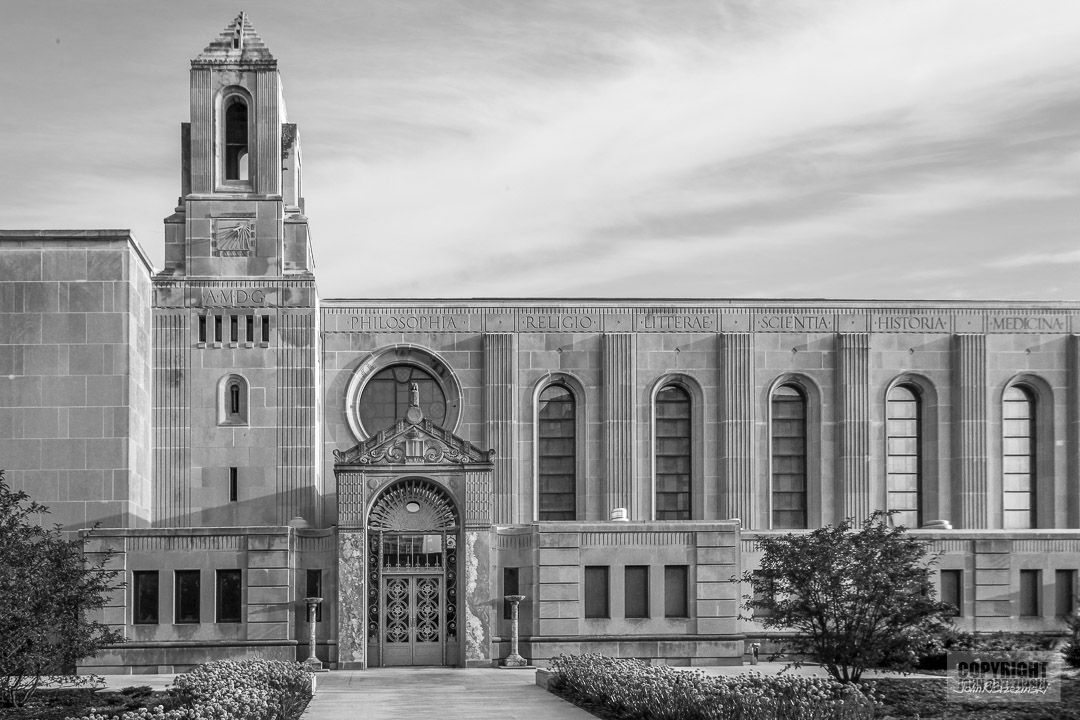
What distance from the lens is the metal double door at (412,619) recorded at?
46.5 metres

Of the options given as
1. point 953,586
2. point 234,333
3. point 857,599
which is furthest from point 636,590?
point 234,333

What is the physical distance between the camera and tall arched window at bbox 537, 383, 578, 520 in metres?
54.0

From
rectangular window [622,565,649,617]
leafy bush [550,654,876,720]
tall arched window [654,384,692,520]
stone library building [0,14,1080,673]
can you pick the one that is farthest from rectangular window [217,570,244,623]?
tall arched window [654,384,692,520]

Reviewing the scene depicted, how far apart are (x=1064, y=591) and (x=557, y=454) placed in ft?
55.1

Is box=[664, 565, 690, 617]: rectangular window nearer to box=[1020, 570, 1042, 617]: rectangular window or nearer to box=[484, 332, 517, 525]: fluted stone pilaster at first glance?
box=[484, 332, 517, 525]: fluted stone pilaster

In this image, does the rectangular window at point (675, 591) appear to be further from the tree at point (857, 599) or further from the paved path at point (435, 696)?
the tree at point (857, 599)

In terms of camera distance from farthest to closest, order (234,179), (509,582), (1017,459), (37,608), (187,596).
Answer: (1017,459) → (234,179) → (509,582) → (187,596) → (37,608)

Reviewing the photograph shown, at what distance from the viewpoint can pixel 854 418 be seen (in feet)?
178

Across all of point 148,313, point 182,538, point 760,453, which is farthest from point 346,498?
point 760,453

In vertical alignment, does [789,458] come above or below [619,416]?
below

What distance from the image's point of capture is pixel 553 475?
5412 cm

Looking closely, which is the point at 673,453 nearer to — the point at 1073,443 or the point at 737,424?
the point at 737,424

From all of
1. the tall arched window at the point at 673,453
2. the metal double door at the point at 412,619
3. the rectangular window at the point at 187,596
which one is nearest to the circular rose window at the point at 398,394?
the tall arched window at the point at 673,453

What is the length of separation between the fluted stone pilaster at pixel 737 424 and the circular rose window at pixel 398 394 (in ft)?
31.3
